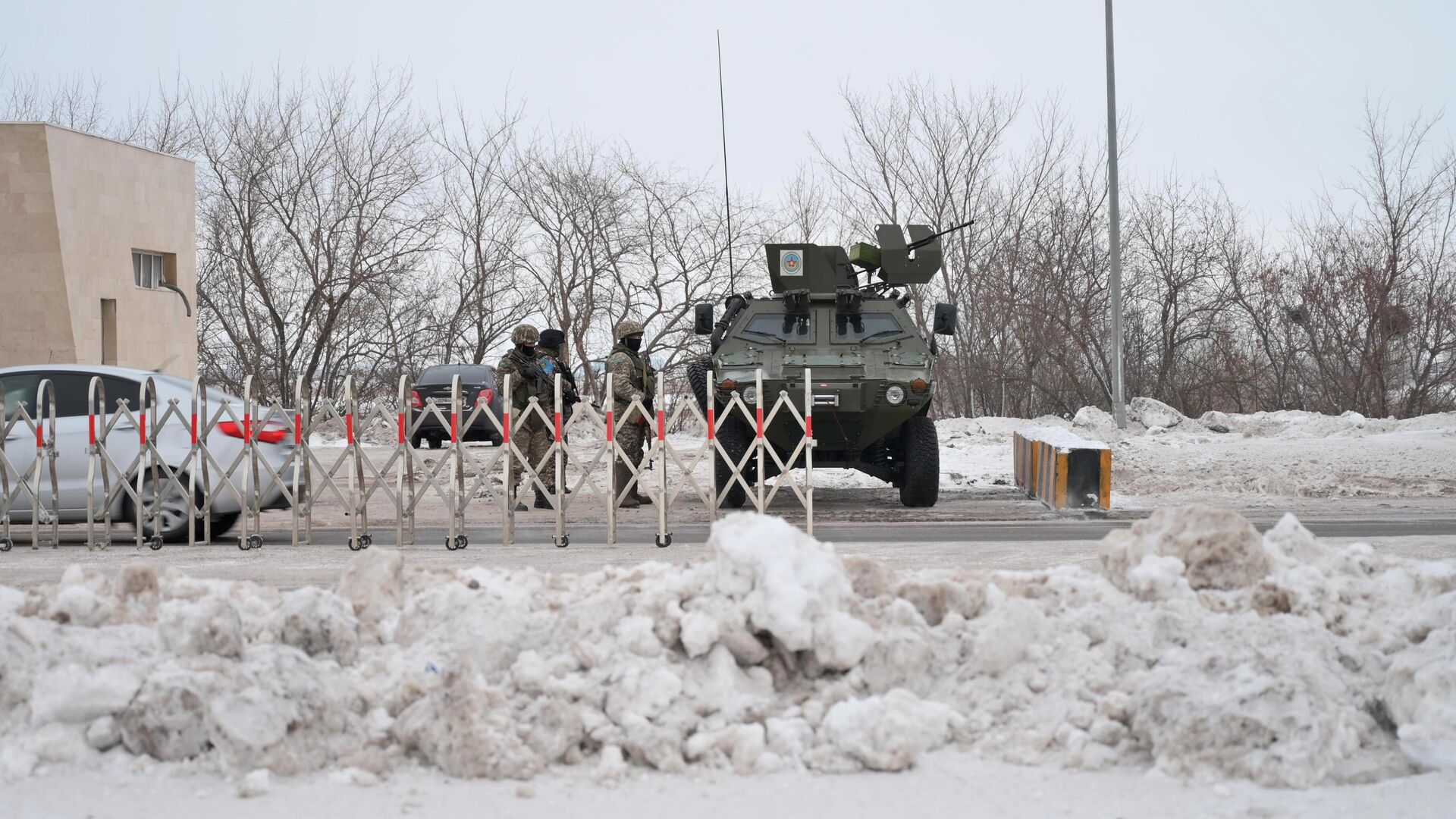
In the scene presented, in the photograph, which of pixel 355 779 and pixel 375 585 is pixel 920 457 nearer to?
pixel 375 585

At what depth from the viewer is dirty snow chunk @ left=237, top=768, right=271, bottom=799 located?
451 centimetres

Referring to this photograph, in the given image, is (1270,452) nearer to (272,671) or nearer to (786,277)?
(786,277)

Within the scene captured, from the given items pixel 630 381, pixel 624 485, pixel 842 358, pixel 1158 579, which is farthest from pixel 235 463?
pixel 1158 579

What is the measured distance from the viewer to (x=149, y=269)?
28891 millimetres

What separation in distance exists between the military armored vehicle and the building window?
18146mm

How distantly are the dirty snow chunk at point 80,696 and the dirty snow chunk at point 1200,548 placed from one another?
4115 millimetres

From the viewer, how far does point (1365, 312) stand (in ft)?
93.7

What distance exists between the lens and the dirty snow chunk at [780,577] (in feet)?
17.0

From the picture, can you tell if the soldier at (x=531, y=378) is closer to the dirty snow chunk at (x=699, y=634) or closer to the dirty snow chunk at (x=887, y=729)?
the dirty snow chunk at (x=699, y=634)

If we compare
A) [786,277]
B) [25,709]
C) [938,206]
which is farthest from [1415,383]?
[25,709]

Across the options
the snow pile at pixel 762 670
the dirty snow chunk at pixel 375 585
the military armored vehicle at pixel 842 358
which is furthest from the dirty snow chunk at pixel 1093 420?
the dirty snow chunk at pixel 375 585

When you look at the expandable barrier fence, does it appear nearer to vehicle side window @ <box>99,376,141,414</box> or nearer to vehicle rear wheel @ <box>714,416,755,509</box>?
vehicle side window @ <box>99,376,141,414</box>

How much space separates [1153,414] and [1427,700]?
22.0 m

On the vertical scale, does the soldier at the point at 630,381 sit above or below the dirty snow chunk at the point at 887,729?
above
